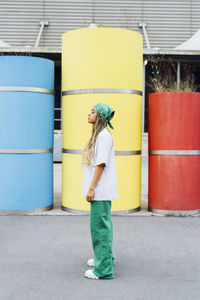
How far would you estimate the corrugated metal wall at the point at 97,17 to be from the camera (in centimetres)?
1614

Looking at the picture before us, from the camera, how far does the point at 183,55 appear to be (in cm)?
1513

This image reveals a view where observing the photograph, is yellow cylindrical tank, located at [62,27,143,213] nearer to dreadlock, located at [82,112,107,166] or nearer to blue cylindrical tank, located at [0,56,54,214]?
blue cylindrical tank, located at [0,56,54,214]

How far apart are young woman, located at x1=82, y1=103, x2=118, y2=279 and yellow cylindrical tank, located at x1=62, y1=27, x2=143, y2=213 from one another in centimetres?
249

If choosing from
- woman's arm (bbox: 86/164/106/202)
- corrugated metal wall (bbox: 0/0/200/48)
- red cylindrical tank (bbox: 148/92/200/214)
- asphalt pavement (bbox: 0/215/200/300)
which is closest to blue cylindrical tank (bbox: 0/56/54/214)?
asphalt pavement (bbox: 0/215/200/300)

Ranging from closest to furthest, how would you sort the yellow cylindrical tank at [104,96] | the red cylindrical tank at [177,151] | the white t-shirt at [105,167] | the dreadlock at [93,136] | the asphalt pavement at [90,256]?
1. the asphalt pavement at [90,256]
2. the white t-shirt at [105,167]
3. the dreadlock at [93,136]
4. the yellow cylindrical tank at [104,96]
5. the red cylindrical tank at [177,151]

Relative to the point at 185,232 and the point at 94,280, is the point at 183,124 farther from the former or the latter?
the point at 94,280

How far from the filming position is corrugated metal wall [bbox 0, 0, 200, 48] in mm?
16141

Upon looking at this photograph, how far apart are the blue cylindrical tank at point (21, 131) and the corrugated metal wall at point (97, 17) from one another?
34.9 ft

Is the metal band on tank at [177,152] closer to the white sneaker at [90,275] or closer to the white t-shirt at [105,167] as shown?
the white t-shirt at [105,167]

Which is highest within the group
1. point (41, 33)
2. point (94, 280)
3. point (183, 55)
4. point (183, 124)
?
point (41, 33)

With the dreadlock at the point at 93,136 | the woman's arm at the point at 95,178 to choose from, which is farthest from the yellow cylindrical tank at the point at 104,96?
the woman's arm at the point at 95,178

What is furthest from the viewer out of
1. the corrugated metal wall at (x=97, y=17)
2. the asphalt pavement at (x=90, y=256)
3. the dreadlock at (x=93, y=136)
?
the corrugated metal wall at (x=97, y=17)

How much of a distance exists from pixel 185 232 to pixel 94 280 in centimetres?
206

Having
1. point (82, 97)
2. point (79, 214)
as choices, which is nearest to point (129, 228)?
point (79, 214)
